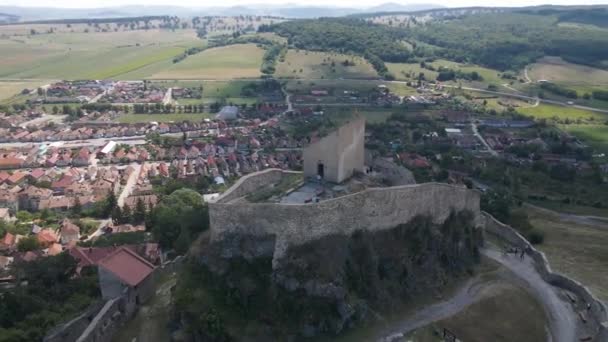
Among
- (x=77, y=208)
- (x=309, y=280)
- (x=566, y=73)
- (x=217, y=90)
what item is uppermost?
(x=309, y=280)

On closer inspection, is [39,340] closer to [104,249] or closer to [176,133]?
[104,249]

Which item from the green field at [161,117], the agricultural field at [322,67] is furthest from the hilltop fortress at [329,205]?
the agricultural field at [322,67]

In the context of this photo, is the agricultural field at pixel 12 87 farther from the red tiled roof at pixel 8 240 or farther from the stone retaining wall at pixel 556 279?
the stone retaining wall at pixel 556 279

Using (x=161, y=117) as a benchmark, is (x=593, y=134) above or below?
below

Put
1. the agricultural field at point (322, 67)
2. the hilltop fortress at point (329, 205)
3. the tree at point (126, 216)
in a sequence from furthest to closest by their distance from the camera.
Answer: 1. the agricultural field at point (322, 67)
2. the tree at point (126, 216)
3. the hilltop fortress at point (329, 205)

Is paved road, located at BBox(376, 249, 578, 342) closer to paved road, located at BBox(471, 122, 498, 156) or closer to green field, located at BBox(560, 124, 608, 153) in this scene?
paved road, located at BBox(471, 122, 498, 156)

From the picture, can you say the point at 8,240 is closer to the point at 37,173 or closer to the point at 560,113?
the point at 37,173

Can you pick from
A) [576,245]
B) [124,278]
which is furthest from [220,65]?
[124,278]
